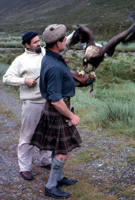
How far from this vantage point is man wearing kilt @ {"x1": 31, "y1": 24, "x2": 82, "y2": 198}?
2971 mm

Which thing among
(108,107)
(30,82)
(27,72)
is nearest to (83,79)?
(30,82)

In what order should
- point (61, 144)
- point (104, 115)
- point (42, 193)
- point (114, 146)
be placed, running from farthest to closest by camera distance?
point (104, 115) → point (114, 146) → point (42, 193) → point (61, 144)

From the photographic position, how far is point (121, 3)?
105m

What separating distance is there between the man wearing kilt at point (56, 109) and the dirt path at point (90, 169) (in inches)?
16.5

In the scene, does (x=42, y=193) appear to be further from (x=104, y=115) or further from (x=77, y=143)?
(x=104, y=115)

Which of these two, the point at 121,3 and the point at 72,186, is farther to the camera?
the point at 121,3

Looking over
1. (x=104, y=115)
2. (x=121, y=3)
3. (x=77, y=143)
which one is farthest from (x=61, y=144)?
(x=121, y=3)

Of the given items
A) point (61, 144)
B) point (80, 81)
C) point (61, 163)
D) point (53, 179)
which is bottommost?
point (53, 179)

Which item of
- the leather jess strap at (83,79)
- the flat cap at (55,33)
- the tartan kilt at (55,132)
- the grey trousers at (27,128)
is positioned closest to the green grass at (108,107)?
the grey trousers at (27,128)

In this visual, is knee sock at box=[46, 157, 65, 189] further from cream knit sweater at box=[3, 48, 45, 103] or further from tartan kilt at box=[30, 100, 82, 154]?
cream knit sweater at box=[3, 48, 45, 103]

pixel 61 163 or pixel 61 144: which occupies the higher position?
pixel 61 144

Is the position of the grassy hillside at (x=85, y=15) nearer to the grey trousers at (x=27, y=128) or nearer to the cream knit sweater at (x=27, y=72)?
the cream knit sweater at (x=27, y=72)

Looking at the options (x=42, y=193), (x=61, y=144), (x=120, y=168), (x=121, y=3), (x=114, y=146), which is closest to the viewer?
(x=61, y=144)

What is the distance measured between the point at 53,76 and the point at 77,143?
0.94 m
